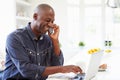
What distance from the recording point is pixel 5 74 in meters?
1.58

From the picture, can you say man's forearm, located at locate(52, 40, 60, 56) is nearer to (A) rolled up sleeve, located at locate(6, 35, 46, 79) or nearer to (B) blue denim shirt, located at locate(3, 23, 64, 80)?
(B) blue denim shirt, located at locate(3, 23, 64, 80)

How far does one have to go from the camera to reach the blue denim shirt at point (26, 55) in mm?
1448

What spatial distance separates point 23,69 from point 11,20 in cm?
252

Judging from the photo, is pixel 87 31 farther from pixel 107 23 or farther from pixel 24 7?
pixel 24 7

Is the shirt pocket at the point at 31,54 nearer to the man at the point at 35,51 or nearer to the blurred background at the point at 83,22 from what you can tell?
the man at the point at 35,51

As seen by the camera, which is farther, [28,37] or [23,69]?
[28,37]

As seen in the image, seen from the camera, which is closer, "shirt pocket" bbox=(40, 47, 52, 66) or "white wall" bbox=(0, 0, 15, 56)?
"shirt pocket" bbox=(40, 47, 52, 66)

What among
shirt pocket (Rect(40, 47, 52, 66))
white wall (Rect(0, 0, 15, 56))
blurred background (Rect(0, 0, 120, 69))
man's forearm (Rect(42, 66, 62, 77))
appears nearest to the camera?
man's forearm (Rect(42, 66, 62, 77))

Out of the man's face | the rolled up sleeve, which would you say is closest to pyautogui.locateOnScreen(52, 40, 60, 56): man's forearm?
the man's face

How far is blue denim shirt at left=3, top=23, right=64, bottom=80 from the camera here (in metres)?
1.45

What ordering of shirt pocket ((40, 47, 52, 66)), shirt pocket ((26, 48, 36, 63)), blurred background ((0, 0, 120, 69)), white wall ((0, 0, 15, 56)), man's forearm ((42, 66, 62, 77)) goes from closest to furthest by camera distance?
man's forearm ((42, 66, 62, 77)), shirt pocket ((26, 48, 36, 63)), shirt pocket ((40, 47, 52, 66)), white wall ((0, 0, 15, 56)), blurred background ((0, 0, 120, 69))

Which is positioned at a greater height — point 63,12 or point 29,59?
point 63,12

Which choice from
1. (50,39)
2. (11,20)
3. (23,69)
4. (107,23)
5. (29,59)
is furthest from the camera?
(107,23)

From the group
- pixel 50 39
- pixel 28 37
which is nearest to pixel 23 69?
pixel 28 37
